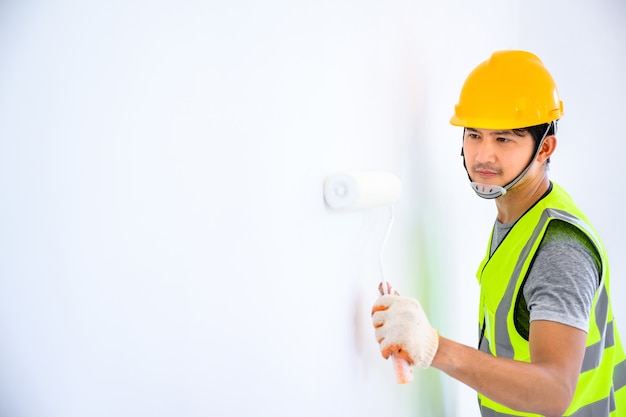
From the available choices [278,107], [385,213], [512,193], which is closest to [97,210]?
[278,107]

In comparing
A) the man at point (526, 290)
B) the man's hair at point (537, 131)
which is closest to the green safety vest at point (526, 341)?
the man at point (526, 290)

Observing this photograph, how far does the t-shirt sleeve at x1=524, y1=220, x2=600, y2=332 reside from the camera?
3.29 feet

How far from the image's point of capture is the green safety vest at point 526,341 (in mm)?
1217

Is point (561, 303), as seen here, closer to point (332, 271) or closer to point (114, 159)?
point (332, 271)

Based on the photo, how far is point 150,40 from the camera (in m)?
0.75

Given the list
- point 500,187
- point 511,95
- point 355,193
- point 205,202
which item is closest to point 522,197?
point 500,187

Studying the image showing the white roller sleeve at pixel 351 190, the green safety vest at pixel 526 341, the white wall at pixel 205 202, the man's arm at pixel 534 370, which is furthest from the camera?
the green safety vest at pixel 526 341

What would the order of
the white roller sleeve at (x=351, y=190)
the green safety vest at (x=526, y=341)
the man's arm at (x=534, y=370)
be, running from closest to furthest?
the man's arm at (x=534, y=370)
the white roller sleeve at (x=351, y=190)
the green safety vest at (x=526, y=341)

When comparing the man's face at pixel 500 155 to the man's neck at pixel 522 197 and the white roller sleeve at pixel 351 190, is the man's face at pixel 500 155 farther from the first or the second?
the white roller sleeve at pixel 351 190

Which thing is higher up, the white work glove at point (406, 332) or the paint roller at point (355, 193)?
the paint roller at point (355, 193)

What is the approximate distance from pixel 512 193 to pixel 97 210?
1021mm

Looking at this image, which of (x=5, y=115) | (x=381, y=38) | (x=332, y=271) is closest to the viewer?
(x=5, y=115)

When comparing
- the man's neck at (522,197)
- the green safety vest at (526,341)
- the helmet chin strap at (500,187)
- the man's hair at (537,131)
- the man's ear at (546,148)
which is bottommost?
the green safety vest at (526,341)

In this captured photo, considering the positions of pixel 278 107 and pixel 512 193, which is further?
pixel 512 193
